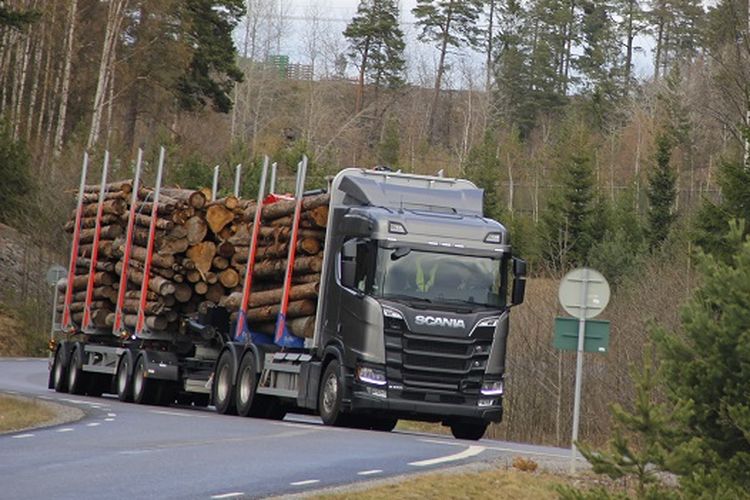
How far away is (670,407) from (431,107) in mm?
100083

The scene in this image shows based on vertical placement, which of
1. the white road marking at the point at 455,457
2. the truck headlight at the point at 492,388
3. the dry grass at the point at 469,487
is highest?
the truck headlight at the point at 492,388

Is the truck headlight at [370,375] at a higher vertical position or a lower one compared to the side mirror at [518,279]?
lower

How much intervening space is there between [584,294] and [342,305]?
512cm

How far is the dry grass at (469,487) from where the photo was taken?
14.9 m

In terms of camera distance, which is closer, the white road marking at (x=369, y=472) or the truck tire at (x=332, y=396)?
the white road marking at (x=369, y=472)

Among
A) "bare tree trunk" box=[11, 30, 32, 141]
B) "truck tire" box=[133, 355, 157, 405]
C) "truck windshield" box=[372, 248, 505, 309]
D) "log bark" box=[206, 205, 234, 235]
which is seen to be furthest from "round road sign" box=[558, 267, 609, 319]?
"bare tree trunk" box=[11, 30, 32, 141]

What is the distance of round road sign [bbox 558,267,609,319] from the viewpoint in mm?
19516

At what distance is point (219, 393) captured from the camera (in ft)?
89.8

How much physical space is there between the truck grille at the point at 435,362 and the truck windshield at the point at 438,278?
1.53 feet

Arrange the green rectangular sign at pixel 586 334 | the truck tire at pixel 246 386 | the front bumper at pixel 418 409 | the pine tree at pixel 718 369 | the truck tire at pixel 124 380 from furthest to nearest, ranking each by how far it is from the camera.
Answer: the truck tire at pixel 124 380, the truck tire at pixel 246 386, the front bumper at pixel 418 409, the green rectangular sign at pixel 586 334, the pine tree at pixel 718 369

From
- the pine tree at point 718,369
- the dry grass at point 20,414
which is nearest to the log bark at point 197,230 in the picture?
the dry grass at point 20,414

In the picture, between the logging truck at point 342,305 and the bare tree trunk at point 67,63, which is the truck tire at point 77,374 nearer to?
the logging truck at point 342,305

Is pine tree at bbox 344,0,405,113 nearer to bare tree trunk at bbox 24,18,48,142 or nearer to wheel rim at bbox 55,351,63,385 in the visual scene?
bare tree trunk at bbox 24,18,48,142

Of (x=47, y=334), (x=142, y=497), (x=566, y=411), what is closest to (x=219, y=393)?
(x=142, y=497)
